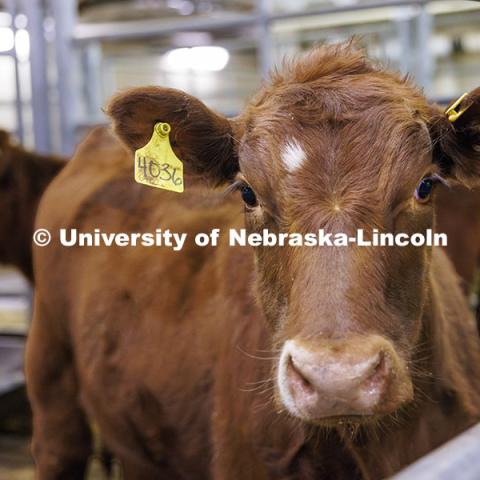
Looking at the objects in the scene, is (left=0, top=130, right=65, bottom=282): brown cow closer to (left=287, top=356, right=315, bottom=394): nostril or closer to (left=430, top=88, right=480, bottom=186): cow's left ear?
(left=430, top=88, right=480, bottom=186): cow's left ear

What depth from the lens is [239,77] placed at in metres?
15.9

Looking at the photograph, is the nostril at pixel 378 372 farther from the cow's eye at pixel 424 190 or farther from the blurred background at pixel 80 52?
the blurred background at pixel 80 52

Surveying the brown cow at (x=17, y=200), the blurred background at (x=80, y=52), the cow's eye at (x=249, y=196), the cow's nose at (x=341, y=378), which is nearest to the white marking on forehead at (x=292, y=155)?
the cow's eye at (x=249, y=196)

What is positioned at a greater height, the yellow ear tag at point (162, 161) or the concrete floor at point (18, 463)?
the yellow ear tag at point (162, 161)

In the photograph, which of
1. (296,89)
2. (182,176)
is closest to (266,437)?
(182,176)

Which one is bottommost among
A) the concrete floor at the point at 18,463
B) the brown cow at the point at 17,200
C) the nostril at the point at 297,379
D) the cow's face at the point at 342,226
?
the concrete floor at the point at 18,463

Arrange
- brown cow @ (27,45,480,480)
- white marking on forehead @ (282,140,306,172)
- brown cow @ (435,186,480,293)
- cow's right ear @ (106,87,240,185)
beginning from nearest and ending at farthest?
brown cow @ (27,45,480,480) → white marking on forehead @ (282,140,306,172) → cow's right ear @ (106,87,240,185) → brown cow @ (435,186,480,293)

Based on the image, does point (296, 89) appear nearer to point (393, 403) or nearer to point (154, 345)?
point (393, 403)

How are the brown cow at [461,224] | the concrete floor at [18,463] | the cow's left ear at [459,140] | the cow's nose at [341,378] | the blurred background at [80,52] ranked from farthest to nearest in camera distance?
the blurred background at [80,52]
the concrete floor at [18,463]
the brown cow at [461,224]
the cow's left ear at [459,140]
the cow's nose at [341,378]

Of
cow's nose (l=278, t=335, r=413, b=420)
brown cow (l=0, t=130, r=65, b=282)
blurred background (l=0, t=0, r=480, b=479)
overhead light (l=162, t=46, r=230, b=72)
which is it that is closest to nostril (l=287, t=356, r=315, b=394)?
cow's nose (l=278, t=335, r=413, b=420)

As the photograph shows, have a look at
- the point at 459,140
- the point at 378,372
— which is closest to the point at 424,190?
the point at 459,140

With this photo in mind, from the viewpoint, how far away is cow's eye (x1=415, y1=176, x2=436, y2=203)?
2.02 m

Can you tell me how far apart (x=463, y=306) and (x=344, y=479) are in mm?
890

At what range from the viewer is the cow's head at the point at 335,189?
169 centimetres
